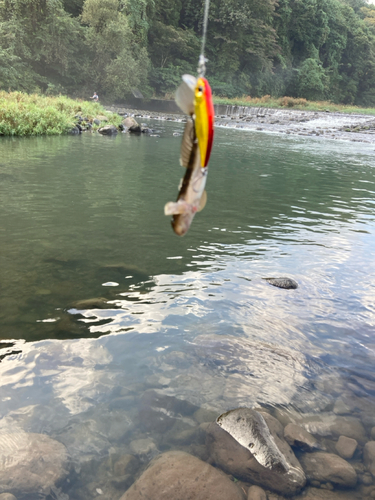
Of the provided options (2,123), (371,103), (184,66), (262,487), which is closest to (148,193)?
(262,487)

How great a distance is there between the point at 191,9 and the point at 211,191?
224ft

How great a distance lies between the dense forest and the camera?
51438 mm

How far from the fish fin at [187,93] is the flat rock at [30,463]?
3124mm

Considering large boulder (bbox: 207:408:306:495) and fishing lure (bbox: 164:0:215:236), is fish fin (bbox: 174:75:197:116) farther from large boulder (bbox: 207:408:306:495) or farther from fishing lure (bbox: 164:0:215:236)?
large boulder (bbox: 207:408:306:495)

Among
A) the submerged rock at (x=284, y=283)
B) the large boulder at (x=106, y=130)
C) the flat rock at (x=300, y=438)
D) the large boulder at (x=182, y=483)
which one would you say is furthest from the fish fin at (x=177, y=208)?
the large boulder at (x=106, y=130)

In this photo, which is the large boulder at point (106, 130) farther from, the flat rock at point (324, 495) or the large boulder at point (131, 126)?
the flat rock at point (324, 495)

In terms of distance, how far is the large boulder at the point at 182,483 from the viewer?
9.67 ft

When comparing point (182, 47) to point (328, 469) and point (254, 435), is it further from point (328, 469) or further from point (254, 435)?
point (328, 469)

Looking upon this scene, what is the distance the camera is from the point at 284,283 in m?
6.37

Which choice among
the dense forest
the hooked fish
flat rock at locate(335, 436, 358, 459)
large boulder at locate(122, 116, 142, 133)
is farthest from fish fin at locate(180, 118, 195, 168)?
the dense forest

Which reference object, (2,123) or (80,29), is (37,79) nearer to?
(80,29)

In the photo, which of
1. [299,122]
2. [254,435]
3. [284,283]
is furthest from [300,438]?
[299,122]

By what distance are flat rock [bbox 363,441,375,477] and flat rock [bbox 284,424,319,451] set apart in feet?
1.28

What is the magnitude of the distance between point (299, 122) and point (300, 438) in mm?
46423
